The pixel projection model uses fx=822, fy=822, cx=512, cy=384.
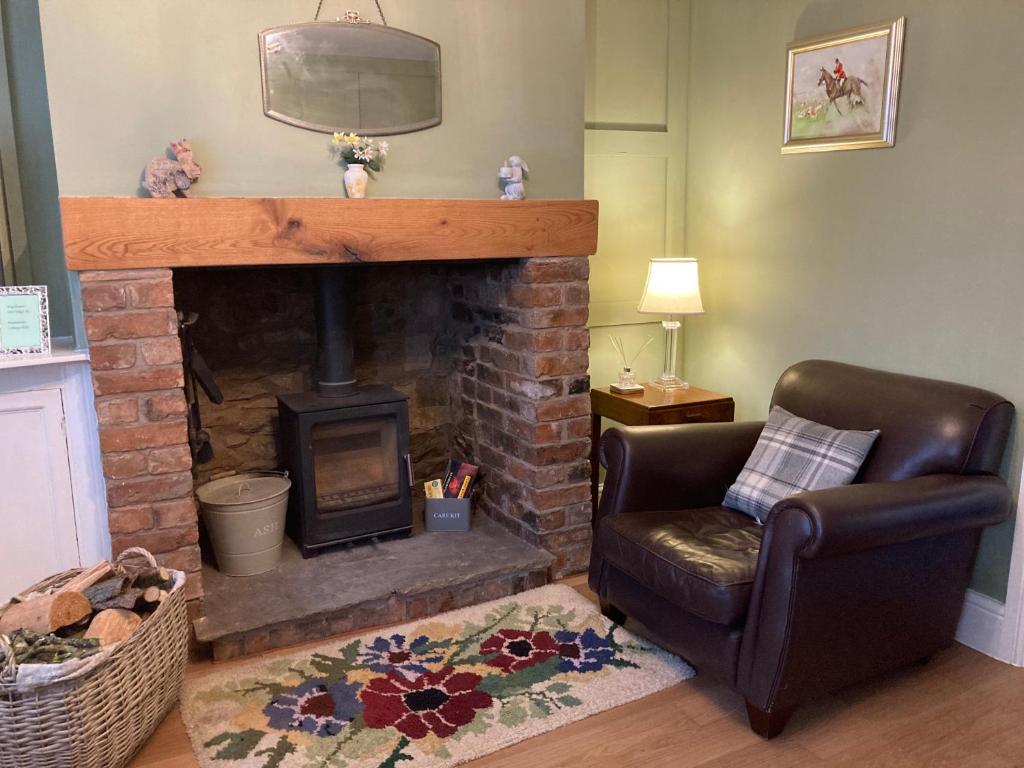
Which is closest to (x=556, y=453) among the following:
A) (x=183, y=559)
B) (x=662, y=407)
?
(x=662, y=407)

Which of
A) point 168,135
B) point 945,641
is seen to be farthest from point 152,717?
point 945,641

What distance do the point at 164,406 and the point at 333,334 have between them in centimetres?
77

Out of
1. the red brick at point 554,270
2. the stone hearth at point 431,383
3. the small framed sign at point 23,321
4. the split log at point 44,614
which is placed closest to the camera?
the split log at point 44,614

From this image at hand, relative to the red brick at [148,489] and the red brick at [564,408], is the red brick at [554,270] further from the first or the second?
the red brick at [148,489]

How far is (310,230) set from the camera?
2.55 meters

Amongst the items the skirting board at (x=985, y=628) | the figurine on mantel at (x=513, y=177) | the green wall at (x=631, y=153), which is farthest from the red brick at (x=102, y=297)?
the skirting board at (x=985, y=628)

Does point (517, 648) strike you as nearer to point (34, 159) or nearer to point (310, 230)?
point (310, 230)

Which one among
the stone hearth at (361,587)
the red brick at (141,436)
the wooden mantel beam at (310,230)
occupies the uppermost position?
the wooden mantel beam at (310,230)

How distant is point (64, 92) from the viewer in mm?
2277

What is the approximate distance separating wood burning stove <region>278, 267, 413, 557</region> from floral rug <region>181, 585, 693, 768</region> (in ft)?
1.59

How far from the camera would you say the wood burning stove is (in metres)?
2.99

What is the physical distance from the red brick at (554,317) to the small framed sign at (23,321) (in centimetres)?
154

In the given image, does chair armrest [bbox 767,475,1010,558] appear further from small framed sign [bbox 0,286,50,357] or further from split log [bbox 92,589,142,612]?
small framed sign [bbox 0,286,50,357]

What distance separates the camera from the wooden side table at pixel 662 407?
328 cm
